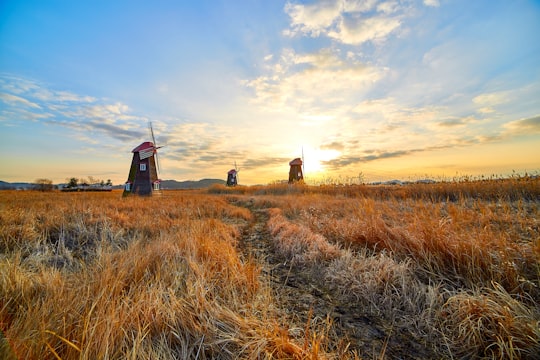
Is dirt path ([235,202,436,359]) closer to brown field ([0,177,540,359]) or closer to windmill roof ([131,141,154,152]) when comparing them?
brown field ([0,177,540,359])

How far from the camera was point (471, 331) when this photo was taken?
1.92m

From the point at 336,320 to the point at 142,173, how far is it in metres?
26.1

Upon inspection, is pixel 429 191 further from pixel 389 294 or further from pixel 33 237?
pixel 33 237

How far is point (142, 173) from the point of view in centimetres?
2353

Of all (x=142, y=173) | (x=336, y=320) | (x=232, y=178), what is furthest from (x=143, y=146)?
(x=232, y=178)

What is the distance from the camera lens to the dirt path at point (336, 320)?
1.90m

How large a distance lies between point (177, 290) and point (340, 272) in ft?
7.54

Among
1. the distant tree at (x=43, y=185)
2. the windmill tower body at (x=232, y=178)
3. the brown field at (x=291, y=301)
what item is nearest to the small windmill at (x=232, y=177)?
the windmill tower body at (x=232, y=178)

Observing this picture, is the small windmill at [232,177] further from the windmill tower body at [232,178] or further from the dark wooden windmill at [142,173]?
the dark wooden windmill at [142,173]

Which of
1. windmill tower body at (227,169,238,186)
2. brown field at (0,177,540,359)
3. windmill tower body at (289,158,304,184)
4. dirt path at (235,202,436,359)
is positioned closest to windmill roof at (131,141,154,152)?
brown field at (0,177,540,359)

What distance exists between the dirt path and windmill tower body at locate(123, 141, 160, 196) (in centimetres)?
2378

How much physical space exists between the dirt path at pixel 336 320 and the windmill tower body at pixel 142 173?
23.8 metres

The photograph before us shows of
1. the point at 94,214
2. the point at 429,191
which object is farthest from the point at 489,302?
the point at 429,191

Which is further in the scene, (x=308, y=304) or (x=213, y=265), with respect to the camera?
(x=213, y=265)
